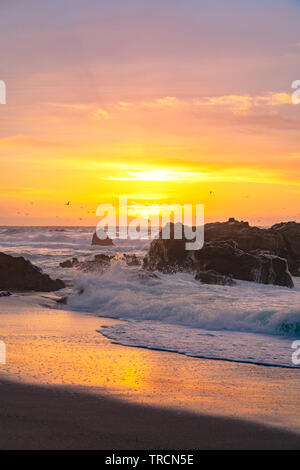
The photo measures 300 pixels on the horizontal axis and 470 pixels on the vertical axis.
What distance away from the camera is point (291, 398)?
6.37 metres

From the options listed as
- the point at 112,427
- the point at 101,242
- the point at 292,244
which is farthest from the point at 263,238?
the point at 101,242

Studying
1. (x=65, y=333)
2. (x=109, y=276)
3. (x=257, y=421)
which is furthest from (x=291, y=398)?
(x=109, y=276)

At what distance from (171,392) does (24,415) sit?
1.90 meters

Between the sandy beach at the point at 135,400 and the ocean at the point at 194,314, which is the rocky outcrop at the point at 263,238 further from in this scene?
the sandy beach at the point at 135,400

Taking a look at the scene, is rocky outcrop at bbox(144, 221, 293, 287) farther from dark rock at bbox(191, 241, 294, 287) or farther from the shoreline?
the shoreline

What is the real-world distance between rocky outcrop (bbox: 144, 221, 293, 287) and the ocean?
1059 millimetres

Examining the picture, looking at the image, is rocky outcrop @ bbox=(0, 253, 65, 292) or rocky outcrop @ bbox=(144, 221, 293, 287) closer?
rocky outcrop @ bbox=(0, 253, 65, 292)

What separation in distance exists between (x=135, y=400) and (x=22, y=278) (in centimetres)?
1499

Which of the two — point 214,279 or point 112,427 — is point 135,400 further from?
point 214,279

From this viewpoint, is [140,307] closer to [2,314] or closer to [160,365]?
[2,314]

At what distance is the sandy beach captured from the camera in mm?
→ 4879

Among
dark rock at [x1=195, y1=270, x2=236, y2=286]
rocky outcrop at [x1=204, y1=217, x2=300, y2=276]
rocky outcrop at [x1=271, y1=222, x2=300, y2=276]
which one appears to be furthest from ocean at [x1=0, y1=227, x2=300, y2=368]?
rocky outcrop at [x1=271, y1=222, x2=300, y2=276]

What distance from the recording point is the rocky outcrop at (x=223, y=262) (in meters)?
22.0

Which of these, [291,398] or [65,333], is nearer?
[291,398]
